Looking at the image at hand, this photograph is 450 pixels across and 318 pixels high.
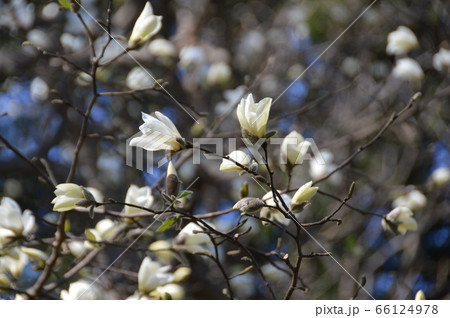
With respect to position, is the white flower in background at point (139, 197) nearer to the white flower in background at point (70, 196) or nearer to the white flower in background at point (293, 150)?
the white flower in background at point (70, 196)

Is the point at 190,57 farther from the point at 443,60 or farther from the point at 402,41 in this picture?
the point at 443,60

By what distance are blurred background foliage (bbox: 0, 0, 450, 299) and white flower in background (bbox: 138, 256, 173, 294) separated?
0.63 m

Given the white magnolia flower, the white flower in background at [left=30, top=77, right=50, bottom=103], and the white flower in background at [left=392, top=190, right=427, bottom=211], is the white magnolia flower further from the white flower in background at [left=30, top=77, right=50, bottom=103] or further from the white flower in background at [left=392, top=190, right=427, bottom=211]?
the white flower in background at [left=30, top=77, right=50, bottom=103]

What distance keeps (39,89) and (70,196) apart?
4.53ft

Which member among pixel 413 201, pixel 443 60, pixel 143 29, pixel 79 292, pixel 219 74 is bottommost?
pixel 413 201

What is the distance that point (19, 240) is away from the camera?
46.6 inches

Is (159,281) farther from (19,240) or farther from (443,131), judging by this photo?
(443,131)

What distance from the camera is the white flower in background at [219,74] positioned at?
250 centimetres

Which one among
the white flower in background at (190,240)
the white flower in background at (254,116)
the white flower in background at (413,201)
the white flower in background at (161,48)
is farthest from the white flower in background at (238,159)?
the white flower in background at (161,48)

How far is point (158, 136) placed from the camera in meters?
0.96

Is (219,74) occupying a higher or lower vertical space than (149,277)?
higher

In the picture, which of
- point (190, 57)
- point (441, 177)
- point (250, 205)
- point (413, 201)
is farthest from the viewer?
point (190, 57)

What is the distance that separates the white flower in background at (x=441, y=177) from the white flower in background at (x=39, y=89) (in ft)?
5.46

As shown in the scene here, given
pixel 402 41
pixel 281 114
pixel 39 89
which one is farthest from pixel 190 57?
pixel 402 41
